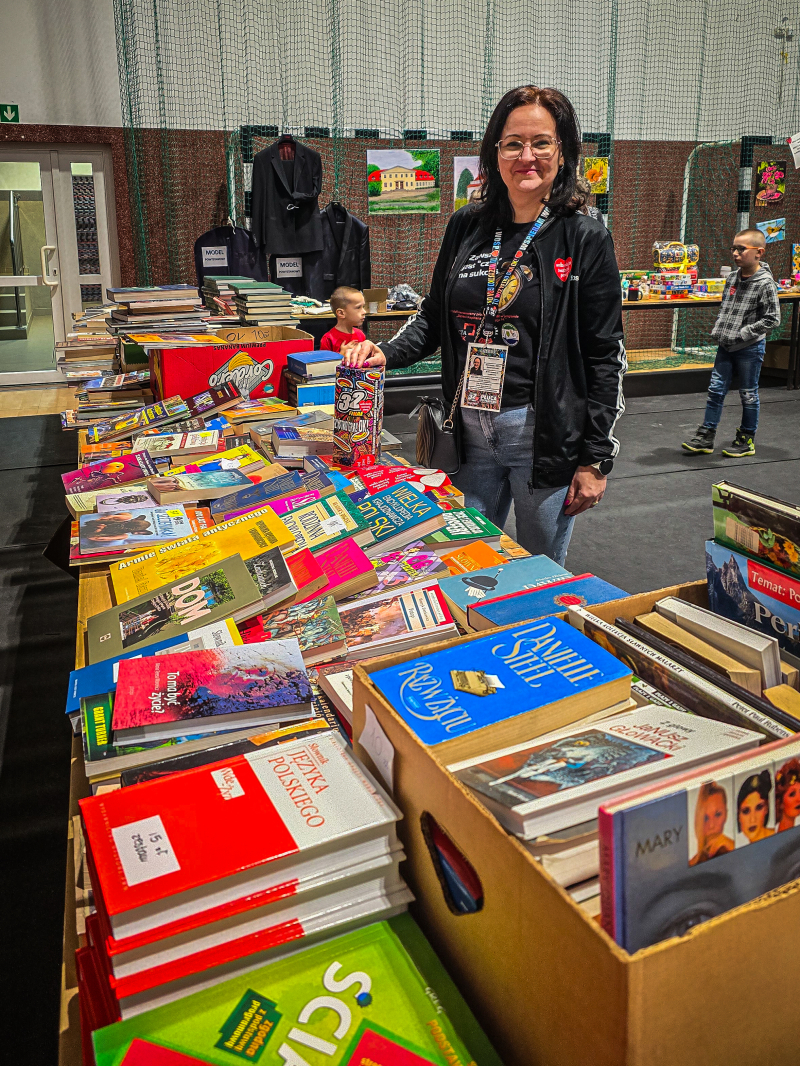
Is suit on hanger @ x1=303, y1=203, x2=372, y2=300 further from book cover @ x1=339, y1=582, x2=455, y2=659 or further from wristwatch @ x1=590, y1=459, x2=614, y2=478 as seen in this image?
book cover @ x1=339, y1=582, x2=455, y2=659

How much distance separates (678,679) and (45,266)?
847cm

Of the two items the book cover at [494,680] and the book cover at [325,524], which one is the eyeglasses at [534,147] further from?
the book cover at [494,680]

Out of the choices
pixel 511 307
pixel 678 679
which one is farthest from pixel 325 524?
pixel 678 679

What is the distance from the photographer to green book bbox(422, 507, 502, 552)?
177 centimetres

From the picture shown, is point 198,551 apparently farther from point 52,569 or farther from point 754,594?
point 52,569

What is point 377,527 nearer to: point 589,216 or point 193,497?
Answer: point 193,497

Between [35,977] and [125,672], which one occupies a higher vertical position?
[125,672]

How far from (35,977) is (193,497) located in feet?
3.75

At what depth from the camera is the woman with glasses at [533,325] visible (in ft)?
6.23

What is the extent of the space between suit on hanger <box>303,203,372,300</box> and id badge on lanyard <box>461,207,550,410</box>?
5.78m

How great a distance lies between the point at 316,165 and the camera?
7223mm

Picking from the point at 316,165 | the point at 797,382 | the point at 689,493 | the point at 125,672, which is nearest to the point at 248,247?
the point at 316,165

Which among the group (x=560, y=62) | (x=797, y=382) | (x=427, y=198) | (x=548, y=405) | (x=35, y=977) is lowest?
(x=35, y=977)

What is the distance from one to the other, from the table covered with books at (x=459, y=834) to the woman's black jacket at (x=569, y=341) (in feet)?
2.71
